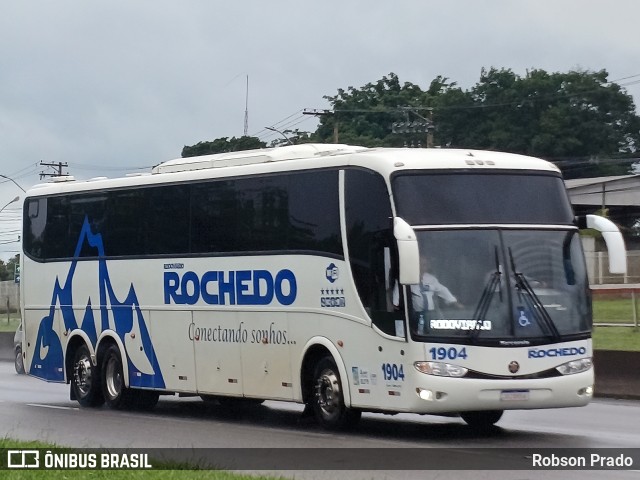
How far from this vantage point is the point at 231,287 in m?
19.9

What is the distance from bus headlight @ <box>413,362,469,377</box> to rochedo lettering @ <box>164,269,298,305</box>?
A: 2965mm

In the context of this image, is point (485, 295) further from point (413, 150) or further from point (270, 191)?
point (270, 191)

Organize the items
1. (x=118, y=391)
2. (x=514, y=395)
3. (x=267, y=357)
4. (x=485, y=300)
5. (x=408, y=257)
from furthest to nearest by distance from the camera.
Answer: (x=118, y=391) → (x=267, y=357) → (x=485, y=300) → (x=514, y=395) → (x=408, y=257)

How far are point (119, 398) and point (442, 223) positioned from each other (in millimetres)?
8046

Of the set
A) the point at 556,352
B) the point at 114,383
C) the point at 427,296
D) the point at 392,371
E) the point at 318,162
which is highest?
the point at 318,162

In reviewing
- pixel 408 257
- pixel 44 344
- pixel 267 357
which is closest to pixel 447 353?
pixel 408 257

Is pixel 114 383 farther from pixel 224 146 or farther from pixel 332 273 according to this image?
pixel 224 146

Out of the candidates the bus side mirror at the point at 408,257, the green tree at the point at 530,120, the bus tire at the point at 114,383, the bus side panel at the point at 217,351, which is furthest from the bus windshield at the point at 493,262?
the green tree at the point at 530,120

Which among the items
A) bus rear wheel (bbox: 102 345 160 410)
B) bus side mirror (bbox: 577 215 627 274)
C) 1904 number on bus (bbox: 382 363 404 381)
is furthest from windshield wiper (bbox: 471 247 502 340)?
bus rear wheel (bbox: 102 345 160 410)

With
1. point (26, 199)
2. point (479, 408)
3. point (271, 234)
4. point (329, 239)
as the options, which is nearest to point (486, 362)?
point (479, 408)

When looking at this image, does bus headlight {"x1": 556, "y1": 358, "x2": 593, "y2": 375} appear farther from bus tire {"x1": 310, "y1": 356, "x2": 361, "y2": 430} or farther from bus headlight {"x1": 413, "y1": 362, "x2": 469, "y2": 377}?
bus tire {"x1": 310, "y1": 356, "x2": 361, "y2": 430}

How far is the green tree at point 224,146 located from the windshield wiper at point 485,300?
66.7 metres

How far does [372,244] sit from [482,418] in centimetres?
286

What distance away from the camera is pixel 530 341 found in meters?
16.1
